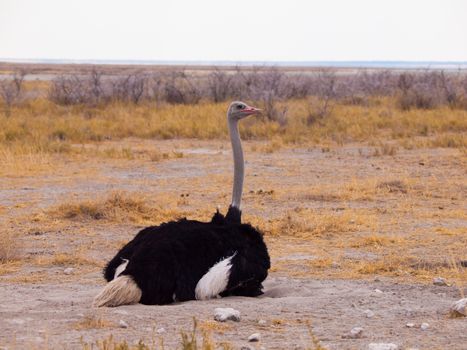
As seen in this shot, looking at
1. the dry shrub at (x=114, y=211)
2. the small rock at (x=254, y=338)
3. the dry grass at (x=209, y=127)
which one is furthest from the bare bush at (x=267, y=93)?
the small rock at (x=254, y=338)

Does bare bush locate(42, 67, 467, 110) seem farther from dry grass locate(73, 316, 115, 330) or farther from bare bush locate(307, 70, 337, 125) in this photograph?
dry grass locate(73, 316, 115, 330)

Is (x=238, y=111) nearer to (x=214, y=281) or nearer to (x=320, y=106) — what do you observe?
(x=214, y=281)

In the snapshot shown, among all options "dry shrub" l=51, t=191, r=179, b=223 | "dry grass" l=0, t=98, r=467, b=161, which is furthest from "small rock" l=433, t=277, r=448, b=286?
"dry grass" l=0, t=98, r=467, b=161

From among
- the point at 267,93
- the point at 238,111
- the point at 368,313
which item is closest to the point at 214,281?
the point at 368,313

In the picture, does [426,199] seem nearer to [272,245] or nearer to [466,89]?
[272,245]

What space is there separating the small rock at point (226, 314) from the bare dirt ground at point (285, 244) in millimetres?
63

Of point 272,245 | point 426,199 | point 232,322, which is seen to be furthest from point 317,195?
point 232,322

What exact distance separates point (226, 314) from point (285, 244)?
3698 mm

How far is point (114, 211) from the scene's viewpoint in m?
11.1

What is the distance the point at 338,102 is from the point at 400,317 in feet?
74.6

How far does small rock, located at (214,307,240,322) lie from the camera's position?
20.4 feet

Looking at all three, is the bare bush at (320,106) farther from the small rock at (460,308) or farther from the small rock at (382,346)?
the small rock at (382,346)

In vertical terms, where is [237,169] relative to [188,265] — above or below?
above

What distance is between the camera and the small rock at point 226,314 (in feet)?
20.4
